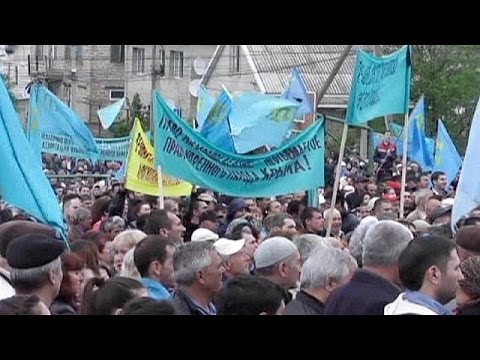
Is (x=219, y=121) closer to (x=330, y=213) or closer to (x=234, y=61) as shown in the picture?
(x=330, y=213)

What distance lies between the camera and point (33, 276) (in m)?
4.63

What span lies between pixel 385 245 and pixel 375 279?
1.02ft

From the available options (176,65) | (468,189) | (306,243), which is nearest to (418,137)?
(306,243)

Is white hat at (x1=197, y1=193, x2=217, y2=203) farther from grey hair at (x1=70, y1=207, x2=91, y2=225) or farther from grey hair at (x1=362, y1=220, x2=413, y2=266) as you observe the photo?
grey hair at (x1=362, y1=220, x2=413, y2=266)

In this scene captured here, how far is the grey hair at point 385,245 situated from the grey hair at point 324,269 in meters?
0.11

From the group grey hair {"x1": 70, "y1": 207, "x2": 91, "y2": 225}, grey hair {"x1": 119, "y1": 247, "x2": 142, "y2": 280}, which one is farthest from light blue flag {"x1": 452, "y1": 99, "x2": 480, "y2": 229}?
grey hair {"x1": 70, "y1": 207, "x2": 91, "y2": 225}

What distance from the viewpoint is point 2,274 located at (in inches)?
204

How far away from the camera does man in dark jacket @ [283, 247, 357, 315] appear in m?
5.21

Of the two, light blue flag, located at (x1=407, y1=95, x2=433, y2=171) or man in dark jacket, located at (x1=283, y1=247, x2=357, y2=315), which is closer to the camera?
man in dark jacket, located at (x1=283, y1=247, x2=357, y2=315)

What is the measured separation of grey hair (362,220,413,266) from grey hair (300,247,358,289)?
4.2 inches

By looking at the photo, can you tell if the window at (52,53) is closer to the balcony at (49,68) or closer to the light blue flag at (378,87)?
the balcony at (49,68)

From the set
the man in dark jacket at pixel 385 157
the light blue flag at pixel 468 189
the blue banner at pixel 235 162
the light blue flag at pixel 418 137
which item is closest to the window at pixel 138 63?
the man in dark jacket at pixel 385 157

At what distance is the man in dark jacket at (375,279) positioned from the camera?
488 centimetres

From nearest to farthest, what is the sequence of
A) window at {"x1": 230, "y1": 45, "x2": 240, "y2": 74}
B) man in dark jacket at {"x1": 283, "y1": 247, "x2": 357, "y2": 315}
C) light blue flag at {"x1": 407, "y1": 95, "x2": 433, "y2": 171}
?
man in dark jacket at {"x1": 283, "y1": 247, "x2": 357, "y2": 315} → light blue flag at {"x1": 407, "y1": 95, "x2": 433, "y2": 171} → window at {"x1": 230, "y1": 45, "x2": 240, "y2": 74}
